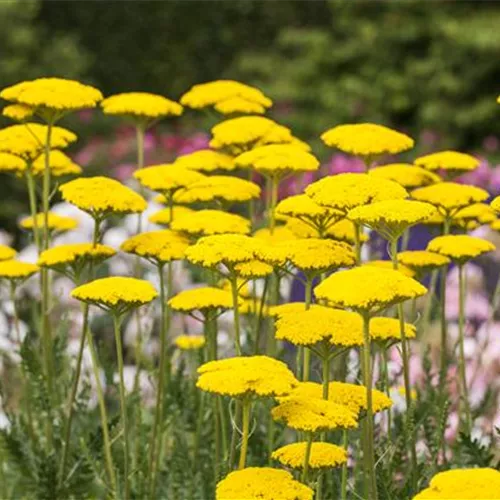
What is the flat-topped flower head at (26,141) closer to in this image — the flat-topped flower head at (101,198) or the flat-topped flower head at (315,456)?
the flat-topped flower head at (101,198)

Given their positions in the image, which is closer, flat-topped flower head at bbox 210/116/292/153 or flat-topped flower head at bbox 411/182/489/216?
flat-topped flower head at bbox 411/182/489/216

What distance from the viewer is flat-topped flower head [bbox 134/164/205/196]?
3.14 meters

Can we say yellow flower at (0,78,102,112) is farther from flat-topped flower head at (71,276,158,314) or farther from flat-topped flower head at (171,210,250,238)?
flat-topped flower head at (71,276,158,314)

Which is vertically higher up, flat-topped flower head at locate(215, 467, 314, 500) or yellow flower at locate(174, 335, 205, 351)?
flat-topped flower head at locate(215, 467, 314, 500)

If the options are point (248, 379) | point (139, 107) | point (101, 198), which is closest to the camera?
point (248, 379)

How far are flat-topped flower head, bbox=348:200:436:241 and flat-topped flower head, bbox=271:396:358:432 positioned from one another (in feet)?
1.07

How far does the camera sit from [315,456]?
2336mm

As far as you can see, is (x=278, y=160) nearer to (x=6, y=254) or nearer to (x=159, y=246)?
(x=159, y=246)

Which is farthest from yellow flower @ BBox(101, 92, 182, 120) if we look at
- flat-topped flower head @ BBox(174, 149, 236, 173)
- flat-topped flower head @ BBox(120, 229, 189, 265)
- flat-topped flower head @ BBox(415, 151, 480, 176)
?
flat-topped flower head @ BBox(415, 151, 480, 176)

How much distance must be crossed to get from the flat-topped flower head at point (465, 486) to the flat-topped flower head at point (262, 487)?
275mm

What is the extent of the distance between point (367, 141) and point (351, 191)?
0.45m

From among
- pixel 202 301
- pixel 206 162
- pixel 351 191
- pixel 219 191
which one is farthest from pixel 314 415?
pixel 206 162

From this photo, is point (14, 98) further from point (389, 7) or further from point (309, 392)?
point (389, 7)

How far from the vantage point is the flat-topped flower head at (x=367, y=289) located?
222 centimetres
